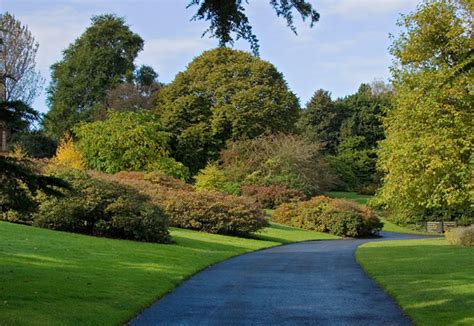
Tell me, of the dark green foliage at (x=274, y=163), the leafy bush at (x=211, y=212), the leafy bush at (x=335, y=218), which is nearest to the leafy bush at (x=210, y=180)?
the dark green foliage at (x=274, y=163)

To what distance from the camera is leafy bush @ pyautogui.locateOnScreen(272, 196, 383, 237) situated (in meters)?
39.7

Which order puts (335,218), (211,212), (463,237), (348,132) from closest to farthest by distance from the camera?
(463,237), (211,212), (335,218), (348,132)

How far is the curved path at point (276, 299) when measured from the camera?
29.6 ft

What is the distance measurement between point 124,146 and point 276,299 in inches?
1311

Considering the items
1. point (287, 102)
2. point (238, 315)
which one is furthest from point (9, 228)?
point (287, 102)

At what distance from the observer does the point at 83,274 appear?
12508 mm

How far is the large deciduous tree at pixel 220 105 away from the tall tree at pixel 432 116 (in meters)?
28.1

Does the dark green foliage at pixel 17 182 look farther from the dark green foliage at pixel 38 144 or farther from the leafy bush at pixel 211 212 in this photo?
the dark green foliage at pixel 38 144

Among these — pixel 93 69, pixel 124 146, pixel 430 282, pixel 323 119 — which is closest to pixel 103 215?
pixel 430 282

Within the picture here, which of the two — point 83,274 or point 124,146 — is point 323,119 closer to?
point 124,146

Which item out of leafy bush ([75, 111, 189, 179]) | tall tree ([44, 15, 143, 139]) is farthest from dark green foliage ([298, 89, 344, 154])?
leafy bush ([75, 111, 189, 179])

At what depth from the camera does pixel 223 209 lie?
30.4 meters

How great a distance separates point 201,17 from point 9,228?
14.5 metres

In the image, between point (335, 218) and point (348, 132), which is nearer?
point (335, 218)
